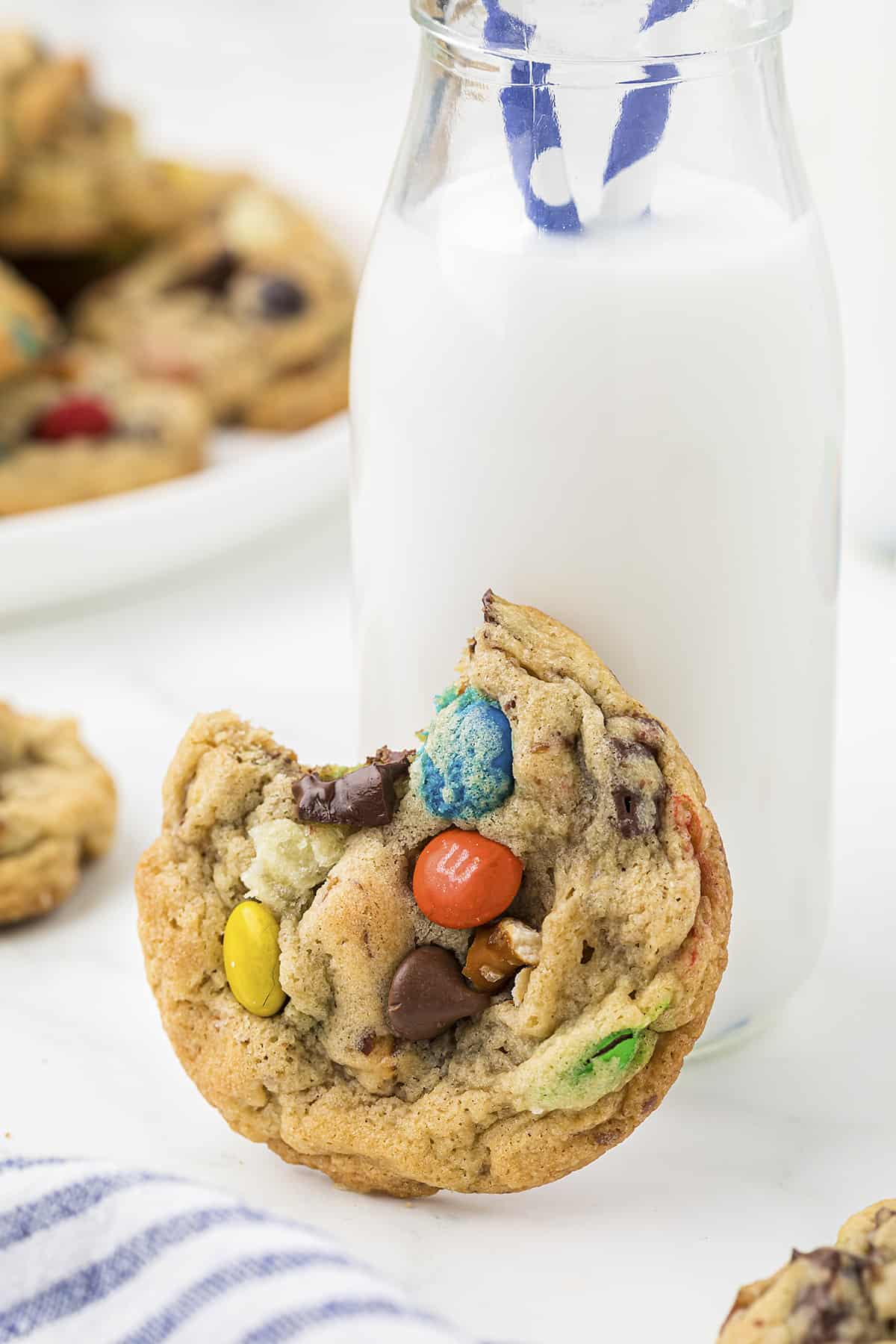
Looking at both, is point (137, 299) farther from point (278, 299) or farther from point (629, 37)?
point (629, 37)

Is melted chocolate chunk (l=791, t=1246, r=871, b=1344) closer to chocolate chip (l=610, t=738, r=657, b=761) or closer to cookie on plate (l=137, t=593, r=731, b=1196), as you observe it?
cookie on plate (l=137, t=593, r=731, b=1196)

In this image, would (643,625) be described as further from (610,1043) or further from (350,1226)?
(350,1226)

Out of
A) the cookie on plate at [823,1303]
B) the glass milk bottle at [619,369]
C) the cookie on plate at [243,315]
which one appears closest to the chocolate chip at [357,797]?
the glass milk bottle at [619,369]

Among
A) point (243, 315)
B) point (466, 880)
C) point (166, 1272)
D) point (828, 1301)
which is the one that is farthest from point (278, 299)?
point (828, 1301)

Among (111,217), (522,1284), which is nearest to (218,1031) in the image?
(522,1284)

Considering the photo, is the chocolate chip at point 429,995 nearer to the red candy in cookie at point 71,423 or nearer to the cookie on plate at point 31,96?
the red candy in cookie at point 71,423

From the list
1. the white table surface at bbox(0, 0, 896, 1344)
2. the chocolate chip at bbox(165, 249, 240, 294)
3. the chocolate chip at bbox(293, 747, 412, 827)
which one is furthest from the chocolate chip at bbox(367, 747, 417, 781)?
the chocolate chip at bbox(165, 249, 240, 294)

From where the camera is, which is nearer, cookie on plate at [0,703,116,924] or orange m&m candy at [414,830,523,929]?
orange m&m candy at [414,830,523,929]
